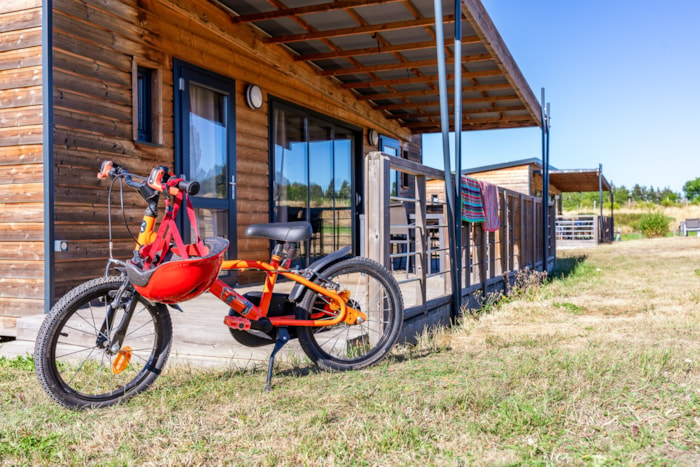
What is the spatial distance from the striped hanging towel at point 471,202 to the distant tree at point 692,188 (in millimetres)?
67363

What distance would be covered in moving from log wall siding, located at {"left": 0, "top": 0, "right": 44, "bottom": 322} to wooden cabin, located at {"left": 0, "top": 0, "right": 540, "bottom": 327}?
12mm

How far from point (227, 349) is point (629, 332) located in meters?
2.76

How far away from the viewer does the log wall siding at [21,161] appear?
418cm

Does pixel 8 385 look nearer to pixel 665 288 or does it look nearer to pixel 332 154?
pixel 332 154

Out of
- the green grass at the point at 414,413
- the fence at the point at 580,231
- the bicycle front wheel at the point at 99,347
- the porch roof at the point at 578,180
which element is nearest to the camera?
the green grass at the point at 414,413

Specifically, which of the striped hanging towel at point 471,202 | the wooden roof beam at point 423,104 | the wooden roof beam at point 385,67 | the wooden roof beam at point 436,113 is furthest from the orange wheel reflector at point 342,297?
the wooden roof beam at point 436,113

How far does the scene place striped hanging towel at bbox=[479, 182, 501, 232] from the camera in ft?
19.6

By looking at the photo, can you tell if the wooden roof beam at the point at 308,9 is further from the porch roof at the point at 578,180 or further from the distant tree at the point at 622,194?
the distant tree at the point at 622,194

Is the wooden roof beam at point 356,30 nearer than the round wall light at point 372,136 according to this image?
Yes

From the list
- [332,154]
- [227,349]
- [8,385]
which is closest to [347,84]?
[332,154]

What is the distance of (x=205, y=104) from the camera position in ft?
18.8

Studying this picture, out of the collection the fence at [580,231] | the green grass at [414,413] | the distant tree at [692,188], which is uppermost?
the distant tree at [692,188]

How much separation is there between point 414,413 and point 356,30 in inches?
171

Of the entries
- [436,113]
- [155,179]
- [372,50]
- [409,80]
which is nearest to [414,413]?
[155,179]
